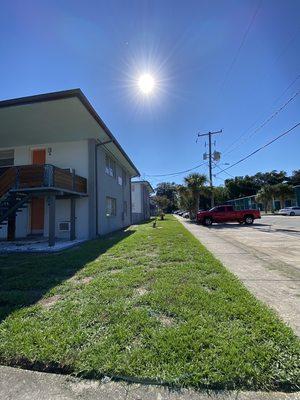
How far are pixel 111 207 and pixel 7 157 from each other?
7125mm

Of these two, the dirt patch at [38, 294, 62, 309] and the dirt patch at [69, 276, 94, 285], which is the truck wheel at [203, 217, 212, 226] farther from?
the dirt patch at [38, 294, 62, 309]

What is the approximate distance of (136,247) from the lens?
1037cm

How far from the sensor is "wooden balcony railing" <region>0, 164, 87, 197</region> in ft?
36.5

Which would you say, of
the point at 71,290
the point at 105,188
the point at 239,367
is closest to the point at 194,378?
the point at 239,367

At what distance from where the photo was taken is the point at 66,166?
1455 cm

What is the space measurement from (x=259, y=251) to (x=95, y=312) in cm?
735

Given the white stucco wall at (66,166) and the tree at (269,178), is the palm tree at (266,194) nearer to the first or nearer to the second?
the tree at (269,178)

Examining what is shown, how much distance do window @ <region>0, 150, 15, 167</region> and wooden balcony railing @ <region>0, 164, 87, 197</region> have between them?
450 cm

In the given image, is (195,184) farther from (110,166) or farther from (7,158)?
(7,158)

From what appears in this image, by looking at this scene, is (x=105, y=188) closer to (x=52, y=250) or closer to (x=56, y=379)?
(x=52, y=250)

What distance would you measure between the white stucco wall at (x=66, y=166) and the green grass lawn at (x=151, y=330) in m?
8.19

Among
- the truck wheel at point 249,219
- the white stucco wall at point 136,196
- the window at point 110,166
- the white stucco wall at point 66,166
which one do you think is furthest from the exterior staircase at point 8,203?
the white stucco wall at point 136,196

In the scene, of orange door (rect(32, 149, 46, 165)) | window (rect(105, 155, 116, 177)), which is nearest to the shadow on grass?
orange door (rect(32, 149, 46, 165))

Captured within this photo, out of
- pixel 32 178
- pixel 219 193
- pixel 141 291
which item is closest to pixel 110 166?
pixel 32 178
